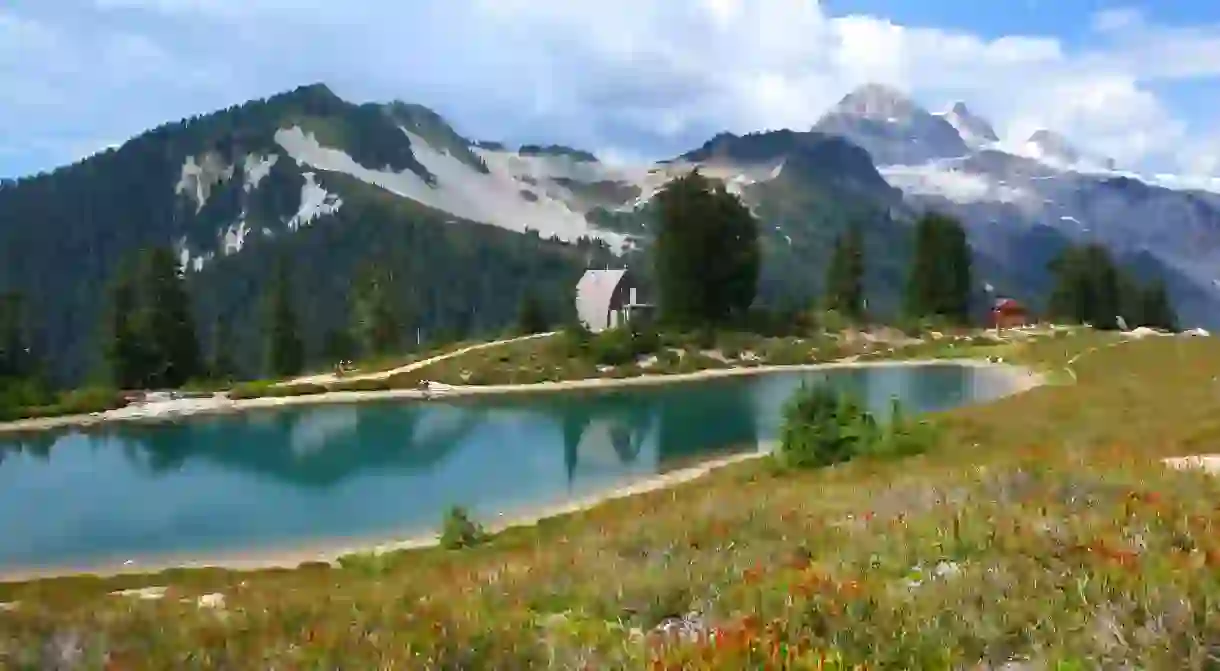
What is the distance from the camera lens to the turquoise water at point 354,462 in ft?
113

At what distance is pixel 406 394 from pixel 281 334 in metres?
29.6

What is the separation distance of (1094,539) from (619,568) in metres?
4.88

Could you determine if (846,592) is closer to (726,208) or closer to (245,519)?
(245,519)

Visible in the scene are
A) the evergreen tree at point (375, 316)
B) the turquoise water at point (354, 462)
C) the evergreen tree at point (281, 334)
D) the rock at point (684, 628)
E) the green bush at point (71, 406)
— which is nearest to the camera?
the rock at point (684, 628)

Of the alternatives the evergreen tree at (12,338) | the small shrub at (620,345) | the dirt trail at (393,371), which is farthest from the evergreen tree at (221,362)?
the small shrub at (620,345)

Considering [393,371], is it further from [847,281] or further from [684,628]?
[684,628]

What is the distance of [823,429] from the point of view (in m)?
29.1

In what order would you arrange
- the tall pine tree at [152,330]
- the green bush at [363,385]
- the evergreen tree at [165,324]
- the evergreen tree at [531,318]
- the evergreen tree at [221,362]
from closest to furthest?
1. the green bush at [363,385]
2. the tall pine tree at [152,330]
3. the evergreen tree at [165,324]
4. the evergreen tree at [221,362]
5. the evergreen tree at [531,318]

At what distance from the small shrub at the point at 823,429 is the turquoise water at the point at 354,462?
9.63 m

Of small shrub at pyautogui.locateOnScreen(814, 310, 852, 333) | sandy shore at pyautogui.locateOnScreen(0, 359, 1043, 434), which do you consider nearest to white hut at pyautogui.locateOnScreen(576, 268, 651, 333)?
small shrub at pyautogui.locateOnScreen(814, 310, 852, 333)

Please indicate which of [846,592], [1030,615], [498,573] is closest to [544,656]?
[846,592]

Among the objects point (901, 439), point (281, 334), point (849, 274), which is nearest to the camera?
point (901, 439)

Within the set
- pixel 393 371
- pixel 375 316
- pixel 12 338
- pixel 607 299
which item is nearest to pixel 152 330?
pixel 12 338

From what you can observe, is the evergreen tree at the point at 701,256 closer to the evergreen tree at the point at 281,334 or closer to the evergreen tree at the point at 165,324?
the evergreen tree at the point at 281,334
